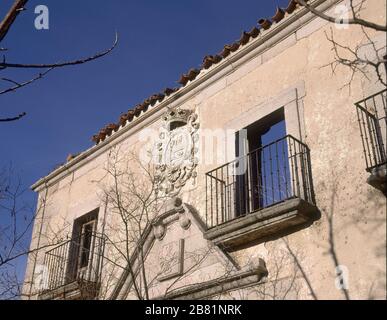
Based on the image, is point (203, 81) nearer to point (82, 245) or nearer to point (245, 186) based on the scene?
point (245, 186)

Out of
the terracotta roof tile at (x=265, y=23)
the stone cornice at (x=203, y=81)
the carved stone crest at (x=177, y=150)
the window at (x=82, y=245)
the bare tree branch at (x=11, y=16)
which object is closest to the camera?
the bare tree branch at (x=11, y=16)

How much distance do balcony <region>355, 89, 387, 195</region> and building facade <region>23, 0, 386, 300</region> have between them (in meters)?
0.02

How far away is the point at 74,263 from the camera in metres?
10.7

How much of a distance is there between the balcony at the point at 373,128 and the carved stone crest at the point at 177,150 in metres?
3.11

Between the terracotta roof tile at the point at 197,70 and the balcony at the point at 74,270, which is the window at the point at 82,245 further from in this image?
the terracotta roof tile at the point at 197,70

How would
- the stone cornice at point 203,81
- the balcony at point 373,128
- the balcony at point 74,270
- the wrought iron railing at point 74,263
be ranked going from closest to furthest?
the balcony at point 373,128 < the stone cornice at point 203,81 < the balcony at point 74,270 < the wrought iron railing at point 74,263

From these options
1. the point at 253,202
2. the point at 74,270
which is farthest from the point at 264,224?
the point at 74,270

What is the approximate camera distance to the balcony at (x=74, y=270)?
31.2 ft

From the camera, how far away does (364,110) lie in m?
6.71

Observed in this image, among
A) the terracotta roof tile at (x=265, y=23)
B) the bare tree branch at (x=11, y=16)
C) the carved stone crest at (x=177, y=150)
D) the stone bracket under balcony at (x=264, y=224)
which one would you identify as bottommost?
the bare tree branch at (x=11, y=16)

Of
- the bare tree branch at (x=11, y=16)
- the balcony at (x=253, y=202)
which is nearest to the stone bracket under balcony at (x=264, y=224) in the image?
the balcony at (x=253, y=202)

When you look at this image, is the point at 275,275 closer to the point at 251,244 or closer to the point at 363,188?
the point at 251,244

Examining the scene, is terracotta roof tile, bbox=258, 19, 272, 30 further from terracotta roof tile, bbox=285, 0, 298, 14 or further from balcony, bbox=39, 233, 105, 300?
balcony, bbox=39, 233, 105, 300

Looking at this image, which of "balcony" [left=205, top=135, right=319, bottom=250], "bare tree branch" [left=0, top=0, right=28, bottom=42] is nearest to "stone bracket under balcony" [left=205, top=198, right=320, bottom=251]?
"balcony" [left=205, top=135, right=319, bottom=250]
